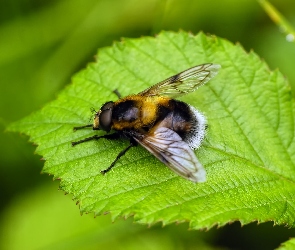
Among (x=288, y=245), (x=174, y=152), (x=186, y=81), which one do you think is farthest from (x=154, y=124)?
(x=288, y=245)

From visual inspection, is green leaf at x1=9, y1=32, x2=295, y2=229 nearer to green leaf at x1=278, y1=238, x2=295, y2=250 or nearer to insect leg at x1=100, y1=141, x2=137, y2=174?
insect leg at x1=100, y1=141, x2=137, y2=174

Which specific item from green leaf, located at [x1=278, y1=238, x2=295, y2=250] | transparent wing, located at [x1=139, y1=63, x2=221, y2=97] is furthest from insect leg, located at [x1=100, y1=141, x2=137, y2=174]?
green leaf, located at [x1=278, y1=238, x2=295, y2=250]

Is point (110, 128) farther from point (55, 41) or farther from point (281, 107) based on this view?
point (55, 41)

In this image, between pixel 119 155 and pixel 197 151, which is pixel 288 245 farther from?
pixel 119 155

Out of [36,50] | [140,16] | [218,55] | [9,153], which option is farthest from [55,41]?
[218,55]

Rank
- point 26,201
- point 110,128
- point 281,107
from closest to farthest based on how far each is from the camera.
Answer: point 110,128, point 281,107, point 26,201
